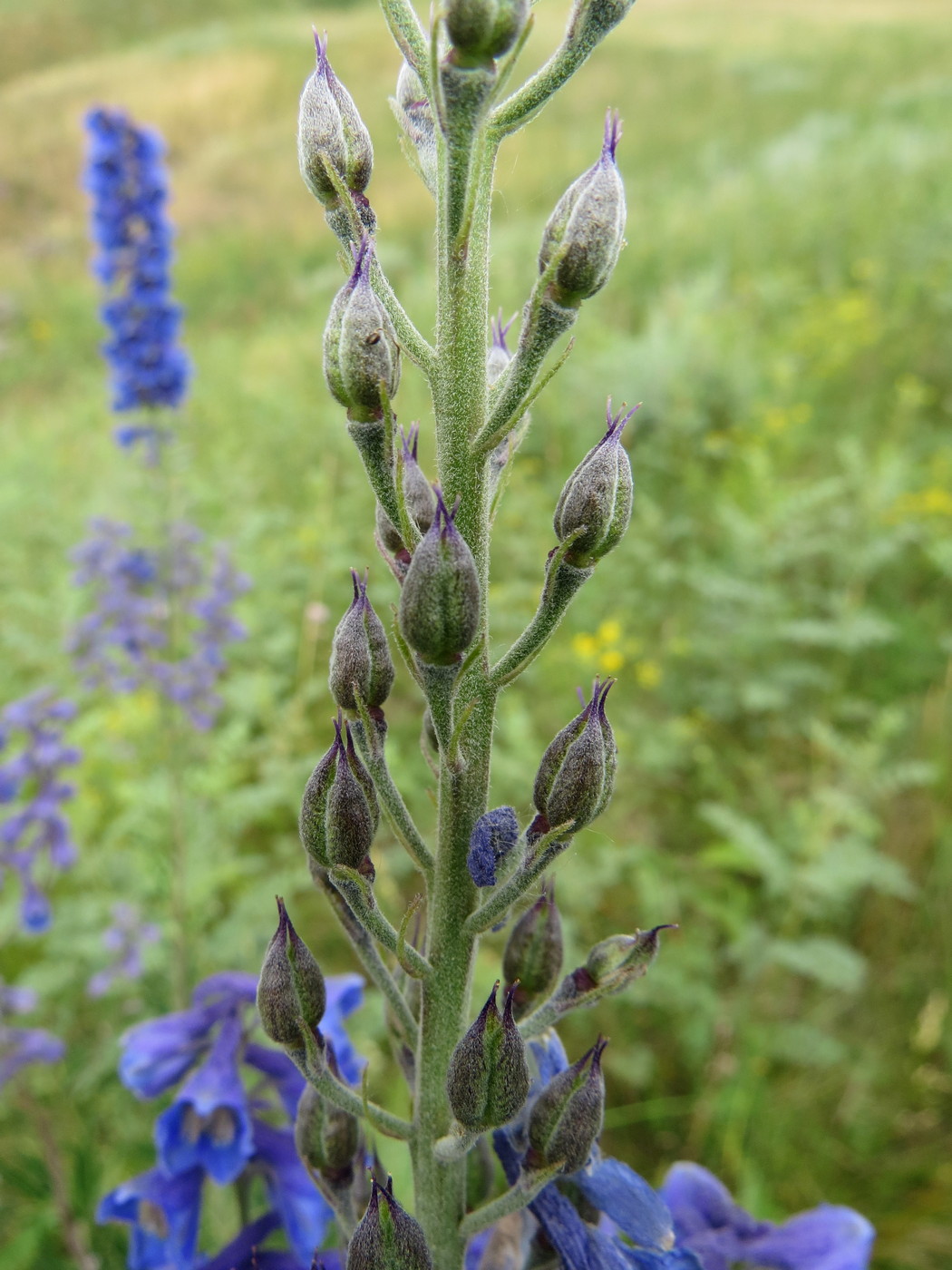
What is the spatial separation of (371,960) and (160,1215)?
58 cm

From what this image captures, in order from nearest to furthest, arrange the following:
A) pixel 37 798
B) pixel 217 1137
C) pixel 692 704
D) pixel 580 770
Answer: pixel 580 770
pixel 217 1137
pixel 37 798
pixel 692 704

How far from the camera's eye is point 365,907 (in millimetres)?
899

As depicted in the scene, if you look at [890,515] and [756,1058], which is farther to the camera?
[890,515]

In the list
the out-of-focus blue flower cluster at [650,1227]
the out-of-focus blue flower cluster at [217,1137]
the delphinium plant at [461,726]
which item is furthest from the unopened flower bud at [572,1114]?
the out-of-focus blue flower cluster at [217,1137]

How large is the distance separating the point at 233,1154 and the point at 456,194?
1138mm

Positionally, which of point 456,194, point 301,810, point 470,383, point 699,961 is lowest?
point 699,961

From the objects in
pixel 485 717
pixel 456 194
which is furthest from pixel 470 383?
pixel 485 717

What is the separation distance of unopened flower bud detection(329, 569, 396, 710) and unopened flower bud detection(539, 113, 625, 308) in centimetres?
34

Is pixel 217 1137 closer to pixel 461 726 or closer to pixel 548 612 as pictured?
pixel 461 726

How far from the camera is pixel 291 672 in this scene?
4273 millimetres

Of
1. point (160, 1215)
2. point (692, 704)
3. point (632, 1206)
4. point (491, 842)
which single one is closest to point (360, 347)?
point (491, 842)

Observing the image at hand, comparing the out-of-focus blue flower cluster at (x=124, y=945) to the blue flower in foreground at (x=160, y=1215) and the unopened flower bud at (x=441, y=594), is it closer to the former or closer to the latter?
the blue flower in foreground at (x=160, y=1215)

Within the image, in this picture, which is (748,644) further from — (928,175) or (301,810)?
(928,175)

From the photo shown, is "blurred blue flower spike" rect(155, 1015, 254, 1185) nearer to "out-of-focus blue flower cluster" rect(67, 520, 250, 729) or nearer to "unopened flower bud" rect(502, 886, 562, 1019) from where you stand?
"unopened flower bud" rect(502, 886, 562, 1019)
